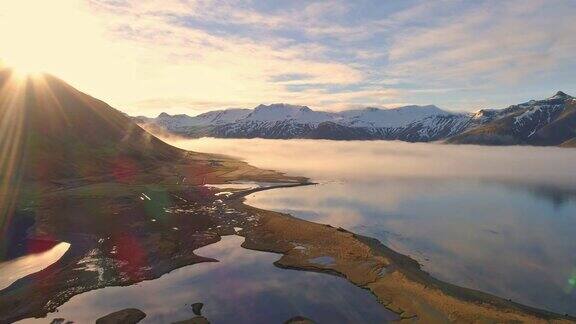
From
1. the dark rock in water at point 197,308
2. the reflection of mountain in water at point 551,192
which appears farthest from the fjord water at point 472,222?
the dark rock in water at point 197,308

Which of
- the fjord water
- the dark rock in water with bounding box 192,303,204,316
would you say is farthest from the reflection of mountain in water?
the dark rock in water with bounding box 192,303,204,316

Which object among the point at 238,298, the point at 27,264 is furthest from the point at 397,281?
the point at 27,264

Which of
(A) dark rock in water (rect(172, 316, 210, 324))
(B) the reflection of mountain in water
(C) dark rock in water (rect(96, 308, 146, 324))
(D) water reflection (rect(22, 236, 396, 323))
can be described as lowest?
(D) water reflection (rect(22, 236, 396, 323))

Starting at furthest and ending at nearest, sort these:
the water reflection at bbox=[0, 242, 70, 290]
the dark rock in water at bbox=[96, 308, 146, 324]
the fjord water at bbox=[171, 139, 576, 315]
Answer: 1. the fjord water at bbox=[171, 139, 576, 315]
2. the water reflection at bbox=[0, 242, 70, 290]
3. the dark rock in water at bbox=[96, 308, 146, 324]

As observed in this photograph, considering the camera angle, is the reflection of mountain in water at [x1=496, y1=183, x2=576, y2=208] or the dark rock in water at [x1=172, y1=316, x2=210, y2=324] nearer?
the dark rock in water at [x1=172, y1=316, x2=210, y2=324]

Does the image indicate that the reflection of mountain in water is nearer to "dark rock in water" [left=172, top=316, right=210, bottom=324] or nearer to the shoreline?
the shoreline

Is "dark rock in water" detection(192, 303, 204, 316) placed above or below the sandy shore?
below

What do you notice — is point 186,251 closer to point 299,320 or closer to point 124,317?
point 124,317
